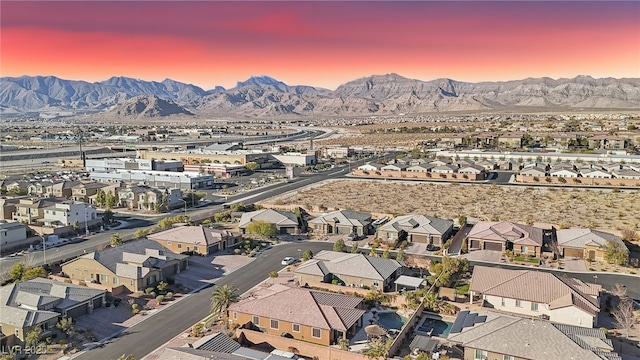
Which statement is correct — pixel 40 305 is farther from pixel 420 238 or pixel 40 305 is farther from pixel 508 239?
pixel 508 239

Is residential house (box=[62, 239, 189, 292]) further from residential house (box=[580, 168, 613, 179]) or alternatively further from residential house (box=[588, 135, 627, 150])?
residential house (box=[588, 135, 627, 150])

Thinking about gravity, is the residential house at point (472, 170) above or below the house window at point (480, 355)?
above

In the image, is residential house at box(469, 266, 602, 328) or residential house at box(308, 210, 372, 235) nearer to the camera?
residential house at box(469, 266, 602, 328)

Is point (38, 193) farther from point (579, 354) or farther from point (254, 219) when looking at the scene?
point (579, 354)

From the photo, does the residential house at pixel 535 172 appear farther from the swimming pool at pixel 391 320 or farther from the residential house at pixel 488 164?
the swimming pool at pixel 391 320

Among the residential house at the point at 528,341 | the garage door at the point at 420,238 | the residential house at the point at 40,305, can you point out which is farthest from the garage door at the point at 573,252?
the residential house at the point at 40,305

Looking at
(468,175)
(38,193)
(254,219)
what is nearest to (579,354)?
(254,219)

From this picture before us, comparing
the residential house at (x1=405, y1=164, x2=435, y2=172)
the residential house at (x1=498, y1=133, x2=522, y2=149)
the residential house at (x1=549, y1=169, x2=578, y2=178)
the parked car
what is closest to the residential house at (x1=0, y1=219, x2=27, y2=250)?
the parked car
